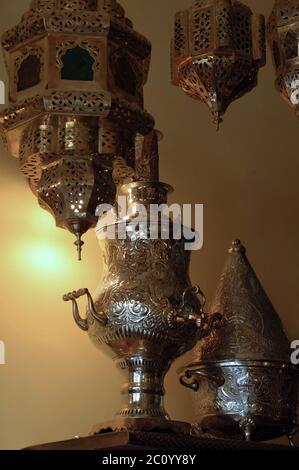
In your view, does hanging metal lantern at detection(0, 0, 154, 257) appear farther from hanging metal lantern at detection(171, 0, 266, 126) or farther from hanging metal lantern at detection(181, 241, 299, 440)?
hanging metal lantern at detection(181, 241, 299, 440)

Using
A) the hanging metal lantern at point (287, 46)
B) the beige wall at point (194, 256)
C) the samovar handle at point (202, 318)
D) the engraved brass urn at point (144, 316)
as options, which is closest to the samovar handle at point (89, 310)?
the engraved brass urn at point (144, 316)

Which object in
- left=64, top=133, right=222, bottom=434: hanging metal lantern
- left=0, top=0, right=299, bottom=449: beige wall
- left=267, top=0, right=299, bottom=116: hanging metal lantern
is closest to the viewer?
left=267, top=0, right=299, bottom=116: hanging metal lantern

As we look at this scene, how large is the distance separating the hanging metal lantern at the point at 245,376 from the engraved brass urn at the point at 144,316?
5cm

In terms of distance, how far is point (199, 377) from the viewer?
1.69 metres

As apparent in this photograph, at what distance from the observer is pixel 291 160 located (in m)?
2.14

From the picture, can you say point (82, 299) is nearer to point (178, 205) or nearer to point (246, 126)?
point (178, 205)

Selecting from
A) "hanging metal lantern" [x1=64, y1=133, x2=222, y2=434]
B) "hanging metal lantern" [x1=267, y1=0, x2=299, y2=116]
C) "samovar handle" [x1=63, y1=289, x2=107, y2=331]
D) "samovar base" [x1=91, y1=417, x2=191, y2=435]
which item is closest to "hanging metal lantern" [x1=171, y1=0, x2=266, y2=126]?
"hanging metal lantern" [x1=267, y1=0, x2=299, y2=116]

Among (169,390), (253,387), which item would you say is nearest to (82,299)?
(169,390)

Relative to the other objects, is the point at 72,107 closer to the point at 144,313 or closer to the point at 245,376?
the point at 144,313

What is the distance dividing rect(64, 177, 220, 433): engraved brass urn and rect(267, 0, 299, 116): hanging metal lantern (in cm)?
31

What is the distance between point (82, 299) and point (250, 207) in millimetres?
425

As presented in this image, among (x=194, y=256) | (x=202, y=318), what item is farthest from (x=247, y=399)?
(x=194, y=256)

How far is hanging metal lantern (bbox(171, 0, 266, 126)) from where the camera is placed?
147 centimetres

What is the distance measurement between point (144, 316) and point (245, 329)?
20cm
